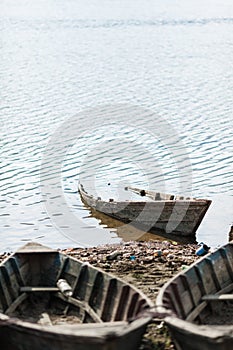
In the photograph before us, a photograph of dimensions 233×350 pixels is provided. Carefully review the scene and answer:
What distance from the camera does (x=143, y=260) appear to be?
17.7 meters

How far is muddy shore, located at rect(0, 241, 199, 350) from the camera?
53.4ft

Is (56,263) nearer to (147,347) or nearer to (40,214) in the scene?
(147,347)

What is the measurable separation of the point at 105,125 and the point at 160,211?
13.8 metres

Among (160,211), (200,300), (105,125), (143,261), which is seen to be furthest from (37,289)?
(105,125)

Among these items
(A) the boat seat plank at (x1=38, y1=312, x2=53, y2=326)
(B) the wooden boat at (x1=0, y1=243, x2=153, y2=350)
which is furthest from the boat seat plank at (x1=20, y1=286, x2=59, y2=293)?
(A) the boat seat plank at (x1=38, y1=312, x2=53, y2=326)

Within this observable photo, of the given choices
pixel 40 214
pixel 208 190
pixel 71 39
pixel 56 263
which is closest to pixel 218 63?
pixel 71 39

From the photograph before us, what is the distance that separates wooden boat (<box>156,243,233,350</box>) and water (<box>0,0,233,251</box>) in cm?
813

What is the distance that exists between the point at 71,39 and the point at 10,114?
31.6 metres

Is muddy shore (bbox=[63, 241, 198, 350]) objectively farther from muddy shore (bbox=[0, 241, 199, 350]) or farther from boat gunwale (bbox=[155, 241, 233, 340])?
boat gunwale (bbox=[155, 241, 233, 340])

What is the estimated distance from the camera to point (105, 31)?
244 feet

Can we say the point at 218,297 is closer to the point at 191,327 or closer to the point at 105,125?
the point at 191,327

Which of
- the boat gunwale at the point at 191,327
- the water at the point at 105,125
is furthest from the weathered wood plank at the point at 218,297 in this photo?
the water at the point at 105,125

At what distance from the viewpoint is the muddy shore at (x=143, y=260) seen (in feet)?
53.4

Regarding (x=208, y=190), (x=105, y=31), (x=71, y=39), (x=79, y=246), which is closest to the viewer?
(x=79, y=246)
